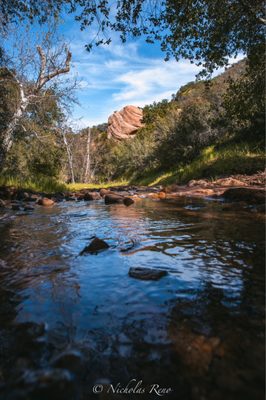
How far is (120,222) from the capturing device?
6270 millimetres

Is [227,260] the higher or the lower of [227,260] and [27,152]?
the lower

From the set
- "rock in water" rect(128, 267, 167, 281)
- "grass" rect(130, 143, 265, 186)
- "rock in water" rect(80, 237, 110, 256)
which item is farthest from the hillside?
"rock in water" rect(128, 267, 167, 281)

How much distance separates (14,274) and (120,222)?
11.0 feet

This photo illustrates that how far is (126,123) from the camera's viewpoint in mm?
66250

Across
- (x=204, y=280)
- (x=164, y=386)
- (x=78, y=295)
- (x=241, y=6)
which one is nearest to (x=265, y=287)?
(x=204, y=280)

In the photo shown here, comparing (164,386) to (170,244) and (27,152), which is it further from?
(27,152)

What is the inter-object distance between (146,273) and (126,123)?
216 feet

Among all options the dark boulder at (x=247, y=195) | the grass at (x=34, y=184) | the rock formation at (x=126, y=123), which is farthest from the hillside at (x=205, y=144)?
the rock formation at (x=126, y=123)

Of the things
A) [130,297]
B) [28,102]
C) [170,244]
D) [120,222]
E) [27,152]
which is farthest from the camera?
[27,152]

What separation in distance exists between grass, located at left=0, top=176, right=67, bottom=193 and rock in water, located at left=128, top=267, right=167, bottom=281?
42.0 ft

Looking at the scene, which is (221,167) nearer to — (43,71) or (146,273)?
(43,71)

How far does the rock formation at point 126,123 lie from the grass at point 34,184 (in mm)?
48095

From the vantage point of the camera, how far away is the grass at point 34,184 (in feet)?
48.0

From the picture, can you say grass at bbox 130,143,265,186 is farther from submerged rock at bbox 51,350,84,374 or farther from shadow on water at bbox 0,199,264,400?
submerged rock at bbox 51,350,84,374
